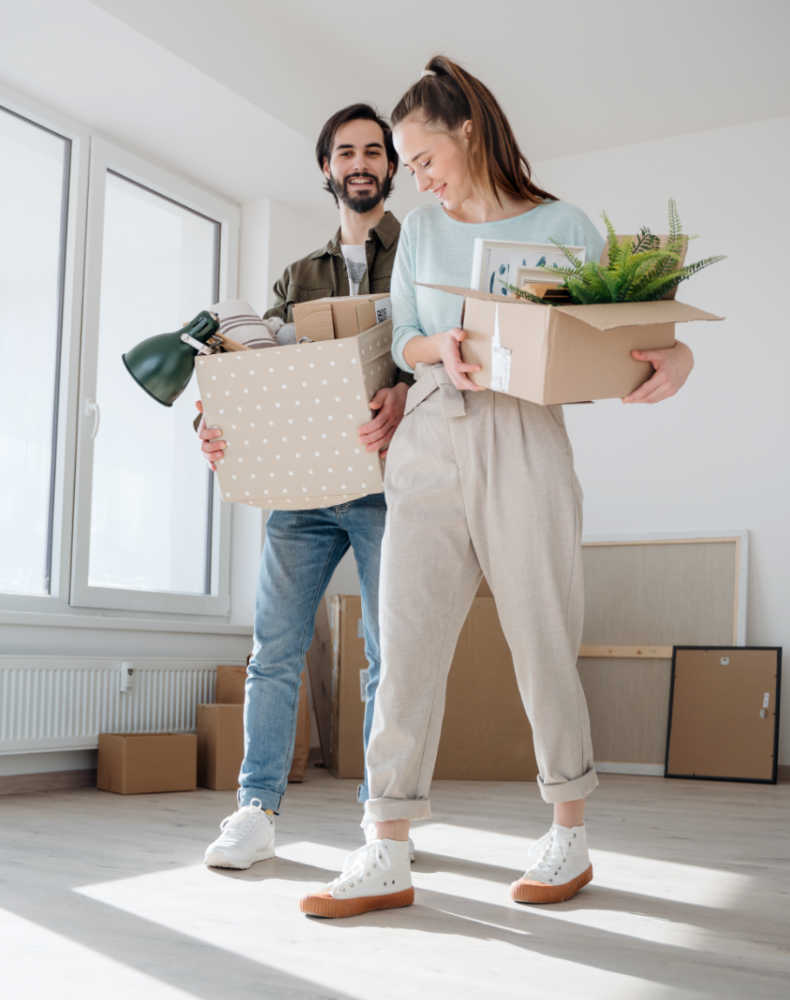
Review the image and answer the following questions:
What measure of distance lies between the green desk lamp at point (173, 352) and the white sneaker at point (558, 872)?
95cm

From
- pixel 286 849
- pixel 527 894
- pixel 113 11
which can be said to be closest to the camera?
pixel 527 894

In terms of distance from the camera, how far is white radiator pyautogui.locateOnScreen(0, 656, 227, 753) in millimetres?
2924

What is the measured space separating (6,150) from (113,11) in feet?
2.29

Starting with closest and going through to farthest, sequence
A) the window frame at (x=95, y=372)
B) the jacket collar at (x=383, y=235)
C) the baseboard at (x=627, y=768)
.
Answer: the jacket collar at (x=383, y=235) → the window frame at (x=95, y=372) → the baseboard at (x=627, y=768)

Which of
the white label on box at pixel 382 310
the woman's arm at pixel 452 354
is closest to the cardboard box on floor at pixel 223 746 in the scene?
the white label on box at pixel 382 310

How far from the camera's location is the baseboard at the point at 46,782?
2936mm

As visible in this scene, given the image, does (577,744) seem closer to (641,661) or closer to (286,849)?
(286,849)

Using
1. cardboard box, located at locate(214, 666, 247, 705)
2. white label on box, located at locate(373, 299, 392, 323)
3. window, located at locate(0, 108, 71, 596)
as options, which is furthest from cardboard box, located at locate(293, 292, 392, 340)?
cardboard box, located at locate(214, 666, 247, 705)

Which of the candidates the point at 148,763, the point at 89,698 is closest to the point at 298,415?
the point at 148,763

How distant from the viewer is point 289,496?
172cm

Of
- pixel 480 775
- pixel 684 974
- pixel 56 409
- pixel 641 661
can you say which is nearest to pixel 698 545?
pixel 641 661

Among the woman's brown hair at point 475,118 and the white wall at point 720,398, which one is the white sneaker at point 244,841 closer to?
the woman's brown hair at point 475,118

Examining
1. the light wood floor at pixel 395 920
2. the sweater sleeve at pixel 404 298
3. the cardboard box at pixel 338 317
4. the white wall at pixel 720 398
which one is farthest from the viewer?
the white wall at pixel 720 398

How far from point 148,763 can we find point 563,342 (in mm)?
2151
